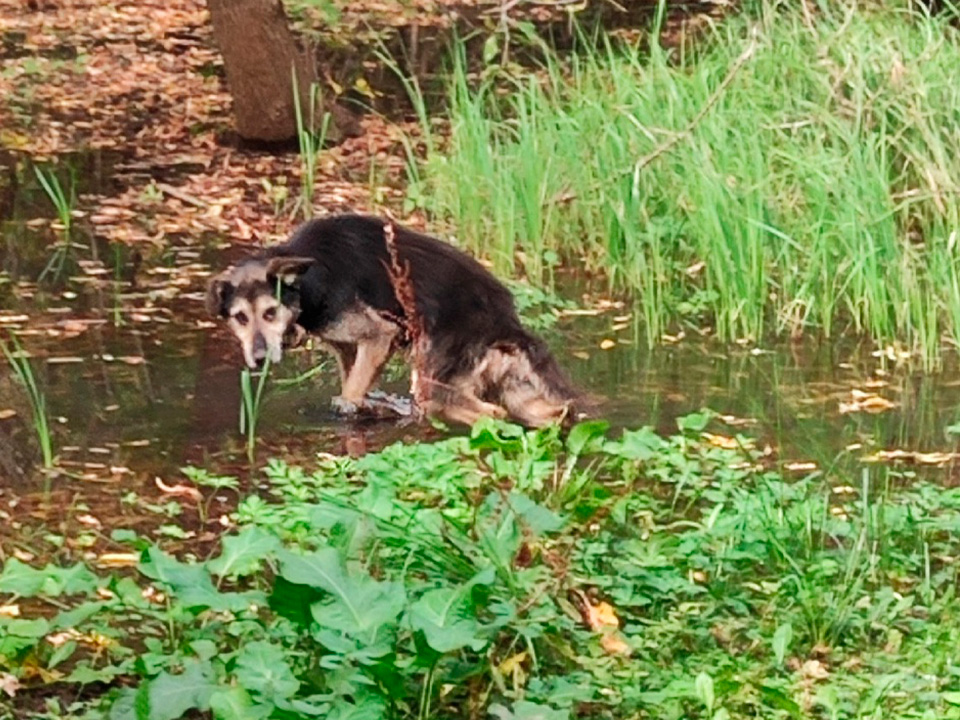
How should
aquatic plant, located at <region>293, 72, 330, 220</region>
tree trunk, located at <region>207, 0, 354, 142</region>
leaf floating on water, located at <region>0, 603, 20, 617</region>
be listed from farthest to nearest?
tree trunk, located at <region>207, 0, 354, 142</region> < aquatic plant, located at <region>293, 72, 330, 220</region> < leaf floating on water, located at <region>0, 603, 20, 617</region>

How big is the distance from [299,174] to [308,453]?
4.70m

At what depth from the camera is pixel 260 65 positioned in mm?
12023

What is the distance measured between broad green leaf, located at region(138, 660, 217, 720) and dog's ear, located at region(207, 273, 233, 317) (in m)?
3.45

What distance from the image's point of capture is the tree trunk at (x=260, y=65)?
11952 mm

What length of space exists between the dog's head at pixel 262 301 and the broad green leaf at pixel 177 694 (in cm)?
334

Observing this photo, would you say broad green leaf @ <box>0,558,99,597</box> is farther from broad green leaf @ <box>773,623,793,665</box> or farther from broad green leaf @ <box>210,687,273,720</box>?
broad green leaf @ <box>773,623,793,665</box>

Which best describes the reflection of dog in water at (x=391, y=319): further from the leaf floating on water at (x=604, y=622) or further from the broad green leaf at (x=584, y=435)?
the leaf floating on water at (x=604, y=622)

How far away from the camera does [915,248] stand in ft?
29.1

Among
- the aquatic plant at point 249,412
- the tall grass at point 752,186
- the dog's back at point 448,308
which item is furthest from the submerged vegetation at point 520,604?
the tall grass at point 752,186

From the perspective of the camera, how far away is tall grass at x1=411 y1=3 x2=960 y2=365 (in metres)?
8.60

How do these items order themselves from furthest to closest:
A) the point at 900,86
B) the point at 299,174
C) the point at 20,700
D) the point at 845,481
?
1. the point at 299,174
2. the point at 900,86
3. the point at 845,481
4. the point at 20,700

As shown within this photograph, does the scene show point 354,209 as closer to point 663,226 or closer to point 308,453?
point 663,226

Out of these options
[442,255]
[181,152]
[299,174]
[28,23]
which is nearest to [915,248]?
[442,255]

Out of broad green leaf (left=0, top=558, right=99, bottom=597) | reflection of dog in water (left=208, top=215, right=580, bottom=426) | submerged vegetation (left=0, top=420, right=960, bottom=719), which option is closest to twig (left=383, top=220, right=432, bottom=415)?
reflection of dog in water (left=208, top=215, right=580, bottom=426)
